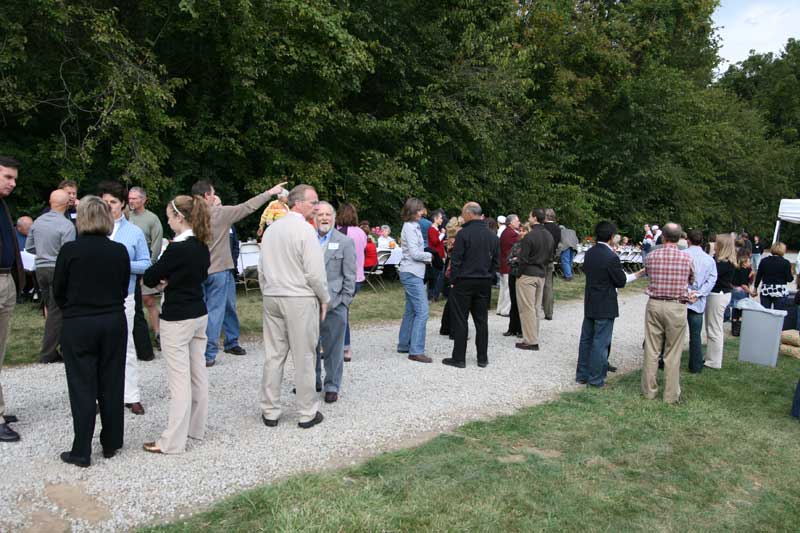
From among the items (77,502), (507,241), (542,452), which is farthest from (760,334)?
(77,502)

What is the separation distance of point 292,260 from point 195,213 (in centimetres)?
82

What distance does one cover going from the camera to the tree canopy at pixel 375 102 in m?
11.2

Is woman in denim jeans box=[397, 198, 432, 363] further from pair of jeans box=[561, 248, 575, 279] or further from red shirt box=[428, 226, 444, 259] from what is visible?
pair of jeans box=[561, 248, 575, 279]

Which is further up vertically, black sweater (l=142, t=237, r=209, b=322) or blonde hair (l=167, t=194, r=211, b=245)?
blonde hair (l=167, t=194, r=211, b=245)

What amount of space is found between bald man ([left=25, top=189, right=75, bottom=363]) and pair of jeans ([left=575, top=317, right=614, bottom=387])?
226 inches

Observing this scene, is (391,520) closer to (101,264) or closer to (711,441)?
(101,264)

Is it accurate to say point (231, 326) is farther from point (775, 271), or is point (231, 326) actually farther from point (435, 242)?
point (775, 271)

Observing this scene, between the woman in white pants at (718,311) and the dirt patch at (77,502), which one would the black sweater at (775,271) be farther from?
the dirt patch at (77,502)

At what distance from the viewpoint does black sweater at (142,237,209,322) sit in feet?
14.0

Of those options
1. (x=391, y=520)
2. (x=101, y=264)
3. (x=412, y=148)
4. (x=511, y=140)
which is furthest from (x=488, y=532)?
(x=511, y=140)

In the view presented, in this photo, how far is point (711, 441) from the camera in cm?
523

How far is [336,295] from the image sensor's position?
224 inches

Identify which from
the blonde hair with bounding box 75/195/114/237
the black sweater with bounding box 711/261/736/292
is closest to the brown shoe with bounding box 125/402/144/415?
the blonde hair with bounding box 75/195/114/237

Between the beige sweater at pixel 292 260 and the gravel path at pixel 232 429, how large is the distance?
1159mm
